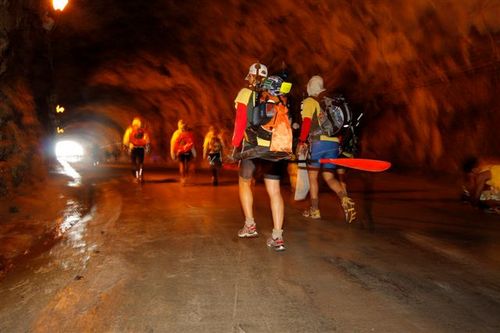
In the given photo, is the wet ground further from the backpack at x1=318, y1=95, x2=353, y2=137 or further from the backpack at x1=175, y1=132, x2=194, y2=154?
the backpack at x1=175, y1=132, x2=194, y2=154

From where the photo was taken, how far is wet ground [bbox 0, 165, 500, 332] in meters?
2.88

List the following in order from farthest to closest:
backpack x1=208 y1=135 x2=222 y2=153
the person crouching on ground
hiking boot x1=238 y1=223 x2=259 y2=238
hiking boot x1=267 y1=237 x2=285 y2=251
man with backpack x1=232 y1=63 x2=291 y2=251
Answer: the person crouching on ground, backpack x1=208 y1=135 x2=222 y2=153, hiking boot x1=238 y1=223 x2=259 y2=238, man with backpack x1=232 y1=63 x2=291 y2=251, hiking boot x1=267 y1=237 x2=285 y2=251

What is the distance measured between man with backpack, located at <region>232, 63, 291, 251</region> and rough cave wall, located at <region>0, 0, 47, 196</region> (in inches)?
239

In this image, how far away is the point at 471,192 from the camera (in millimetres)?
7402

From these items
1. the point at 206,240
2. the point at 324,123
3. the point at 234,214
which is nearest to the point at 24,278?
the point at 206,240

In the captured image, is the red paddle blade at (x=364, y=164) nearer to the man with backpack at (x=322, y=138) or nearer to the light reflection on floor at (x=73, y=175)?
the man with backpack at (x=322, y=138)

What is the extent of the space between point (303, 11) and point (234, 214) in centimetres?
908

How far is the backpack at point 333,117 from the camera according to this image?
20.4 feet

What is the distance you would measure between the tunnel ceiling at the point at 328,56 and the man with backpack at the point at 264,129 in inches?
21.1

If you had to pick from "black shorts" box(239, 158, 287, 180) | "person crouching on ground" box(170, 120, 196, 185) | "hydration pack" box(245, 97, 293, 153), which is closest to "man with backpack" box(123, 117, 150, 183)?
"person crouching on ground" box(170, 120, 196, 185)

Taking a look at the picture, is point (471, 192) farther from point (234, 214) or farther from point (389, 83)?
point (389, 83)

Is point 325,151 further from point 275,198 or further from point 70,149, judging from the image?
point 70,149

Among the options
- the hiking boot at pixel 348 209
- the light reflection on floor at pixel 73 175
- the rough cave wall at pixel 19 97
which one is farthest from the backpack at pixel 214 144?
the hiking boot at pixel 348 209

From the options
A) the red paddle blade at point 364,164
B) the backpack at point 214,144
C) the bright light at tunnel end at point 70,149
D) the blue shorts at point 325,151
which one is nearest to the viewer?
the red paddle blade at point 364,164
